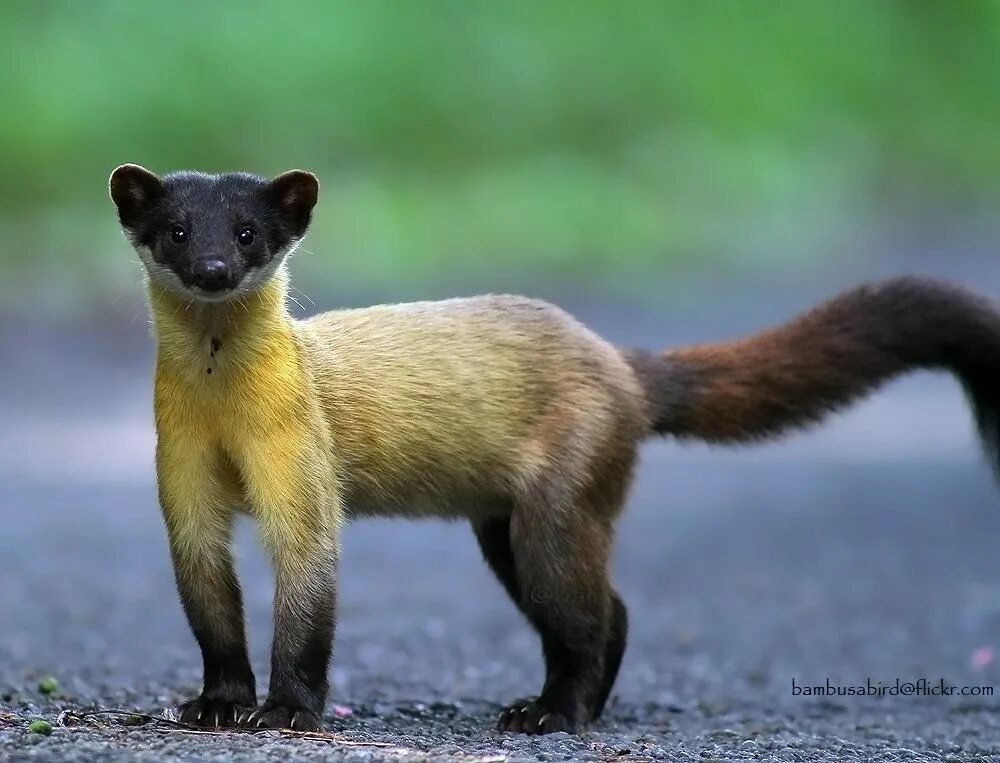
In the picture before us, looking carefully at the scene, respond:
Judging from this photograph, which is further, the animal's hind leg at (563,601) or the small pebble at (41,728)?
the animal's hind leg at (563,601)

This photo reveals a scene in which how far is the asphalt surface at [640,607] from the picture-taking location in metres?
8.20

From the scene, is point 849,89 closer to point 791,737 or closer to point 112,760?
point 791,737

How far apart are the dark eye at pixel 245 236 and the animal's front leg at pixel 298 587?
95 centimetres

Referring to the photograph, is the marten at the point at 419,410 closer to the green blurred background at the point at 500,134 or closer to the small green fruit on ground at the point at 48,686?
the small green fruit on ground at the point at 48,686

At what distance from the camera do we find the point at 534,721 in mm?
8414

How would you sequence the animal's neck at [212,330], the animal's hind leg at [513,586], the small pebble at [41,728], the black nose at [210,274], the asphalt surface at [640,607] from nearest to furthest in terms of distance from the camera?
the small pebble at [41,728], the black nose at [210,274], the animal's neck at [212,330], the asphalt surface at [640,607], the animal's hind leg at [513,586]

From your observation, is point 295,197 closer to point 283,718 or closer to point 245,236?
point 245,236

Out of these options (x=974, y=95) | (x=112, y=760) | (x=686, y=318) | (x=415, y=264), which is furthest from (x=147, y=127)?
(x=112, y=760)

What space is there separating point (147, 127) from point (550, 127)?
6.85m

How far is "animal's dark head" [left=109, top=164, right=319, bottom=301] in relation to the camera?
7379 mm

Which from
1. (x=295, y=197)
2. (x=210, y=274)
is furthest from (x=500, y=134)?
(x=210, y=274)

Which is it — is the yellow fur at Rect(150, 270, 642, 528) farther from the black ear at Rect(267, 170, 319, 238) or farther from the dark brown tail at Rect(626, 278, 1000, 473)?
the dark brown tail at Rect(626, 278, 1000, 473)

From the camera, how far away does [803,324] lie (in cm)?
931

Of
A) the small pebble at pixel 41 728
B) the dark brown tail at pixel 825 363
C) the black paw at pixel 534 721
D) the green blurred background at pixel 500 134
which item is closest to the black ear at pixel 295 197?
the dark brown tail at pixel 825 363
